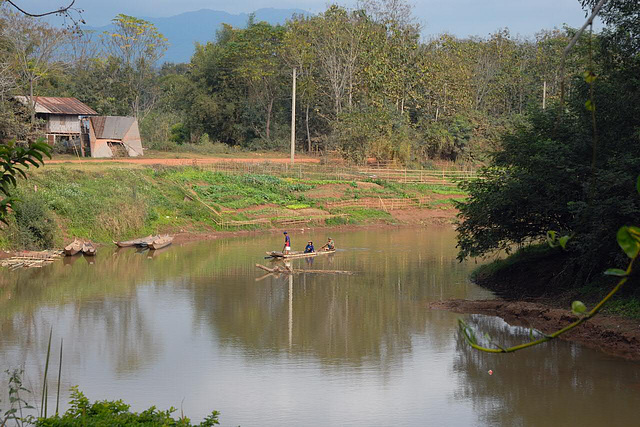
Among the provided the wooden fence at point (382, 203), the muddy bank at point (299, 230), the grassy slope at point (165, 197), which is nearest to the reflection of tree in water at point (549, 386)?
the grassy slope at point (165, 197)

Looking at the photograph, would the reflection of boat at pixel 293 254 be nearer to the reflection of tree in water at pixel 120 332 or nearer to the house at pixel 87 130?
the reflection of tree in water at pixel 120 332

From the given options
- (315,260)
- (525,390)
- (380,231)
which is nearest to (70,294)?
(315,260)

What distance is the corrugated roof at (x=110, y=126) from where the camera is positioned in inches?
1785

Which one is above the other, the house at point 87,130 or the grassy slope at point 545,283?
the house at point 87,130

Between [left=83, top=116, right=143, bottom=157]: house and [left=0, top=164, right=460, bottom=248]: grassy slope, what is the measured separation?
7.75 meters

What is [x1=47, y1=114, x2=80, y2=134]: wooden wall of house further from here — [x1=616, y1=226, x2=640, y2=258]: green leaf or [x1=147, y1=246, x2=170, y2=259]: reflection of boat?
[x1=616, y1=226, x2=640, y2=258]: green leaf

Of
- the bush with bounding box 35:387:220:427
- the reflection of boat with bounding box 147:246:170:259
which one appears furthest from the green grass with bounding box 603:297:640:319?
the reflection of boat with bounding box 147:246:170:259

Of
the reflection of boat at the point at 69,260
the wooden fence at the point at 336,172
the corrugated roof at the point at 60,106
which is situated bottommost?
the reflection of boat at the point at 69,260

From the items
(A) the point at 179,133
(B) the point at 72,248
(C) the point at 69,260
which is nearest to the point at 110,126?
(A) the point at 179,133

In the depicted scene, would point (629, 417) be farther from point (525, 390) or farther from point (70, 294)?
point (70, 294)

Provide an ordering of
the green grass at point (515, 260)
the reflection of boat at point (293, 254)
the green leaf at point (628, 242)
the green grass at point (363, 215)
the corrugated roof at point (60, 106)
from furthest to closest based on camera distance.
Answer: the corrugated roof at point (60, 106) → the green grass at point (363, 215) → the reflection of boat at point (293, 254) → the green grass at point (515, 260) → the green leaf at point (628, 242)

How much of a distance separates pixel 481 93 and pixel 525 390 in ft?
173

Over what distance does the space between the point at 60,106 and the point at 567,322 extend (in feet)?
125

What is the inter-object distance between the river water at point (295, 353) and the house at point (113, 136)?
22.2 meters
